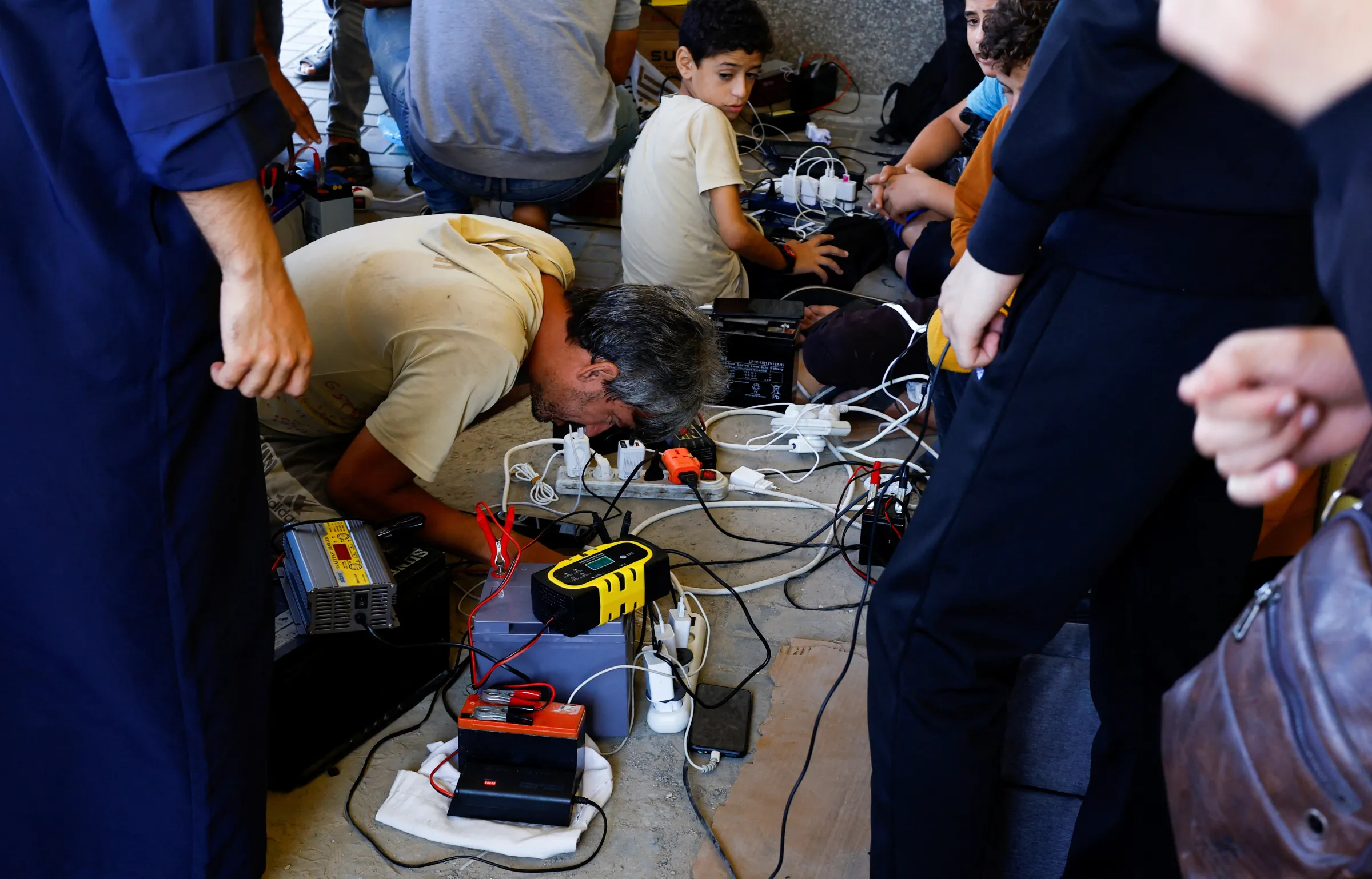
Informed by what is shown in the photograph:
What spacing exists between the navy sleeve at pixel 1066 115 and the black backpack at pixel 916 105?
12.8ft

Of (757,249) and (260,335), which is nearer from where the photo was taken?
(260,335)

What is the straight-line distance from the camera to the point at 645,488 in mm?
2578

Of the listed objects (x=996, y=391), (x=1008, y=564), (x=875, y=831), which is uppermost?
(x=996, y=391)


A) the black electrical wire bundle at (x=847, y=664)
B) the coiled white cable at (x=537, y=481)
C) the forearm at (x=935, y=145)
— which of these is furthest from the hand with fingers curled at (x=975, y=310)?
the forearm at (x=935, y=145)

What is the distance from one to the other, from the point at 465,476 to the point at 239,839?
124 centimetres

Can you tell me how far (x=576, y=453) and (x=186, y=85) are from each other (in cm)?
154

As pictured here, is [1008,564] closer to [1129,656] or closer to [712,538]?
[1129,656]

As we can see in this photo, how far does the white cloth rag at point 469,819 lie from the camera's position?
1.68 m

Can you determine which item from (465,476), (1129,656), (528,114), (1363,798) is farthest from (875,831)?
(528,114)

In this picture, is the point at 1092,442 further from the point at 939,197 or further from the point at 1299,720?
the point at 939,197

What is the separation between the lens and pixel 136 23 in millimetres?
1050

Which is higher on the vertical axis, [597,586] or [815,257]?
[597,586]

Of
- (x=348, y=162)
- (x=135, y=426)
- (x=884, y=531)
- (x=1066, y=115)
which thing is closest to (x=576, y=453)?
(x=884, y=531)

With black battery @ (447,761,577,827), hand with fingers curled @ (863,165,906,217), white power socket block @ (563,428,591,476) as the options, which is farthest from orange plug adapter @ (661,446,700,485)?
hand with fingers curled @ (863,165,906,217)
